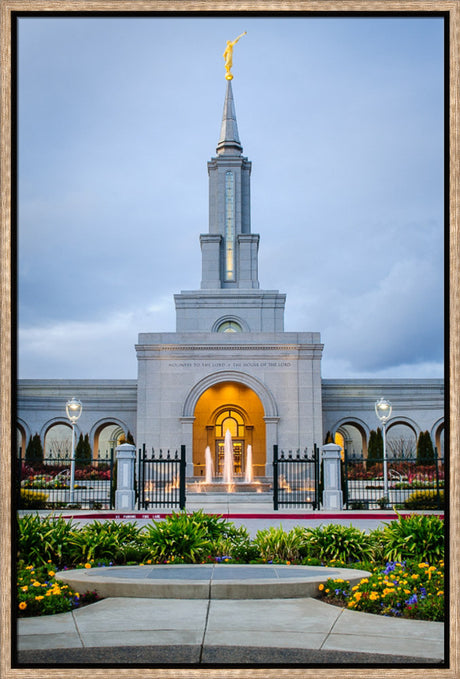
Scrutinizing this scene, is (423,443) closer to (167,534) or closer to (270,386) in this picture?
(270,386)

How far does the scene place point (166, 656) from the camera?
4738 millimetres

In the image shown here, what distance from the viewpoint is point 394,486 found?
26469mm

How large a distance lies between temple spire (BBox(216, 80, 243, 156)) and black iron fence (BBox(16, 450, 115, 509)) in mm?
21636

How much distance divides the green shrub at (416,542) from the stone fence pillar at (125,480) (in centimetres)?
1173

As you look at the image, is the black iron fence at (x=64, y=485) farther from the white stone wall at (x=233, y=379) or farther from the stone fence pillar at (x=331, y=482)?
the stone fence pillar at (x=331, y=482)

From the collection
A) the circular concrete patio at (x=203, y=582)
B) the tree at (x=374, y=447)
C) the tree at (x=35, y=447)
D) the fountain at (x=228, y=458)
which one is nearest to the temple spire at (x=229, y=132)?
the fountain at (x=228, y=458)

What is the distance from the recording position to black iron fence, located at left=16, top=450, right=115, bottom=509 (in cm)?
2017

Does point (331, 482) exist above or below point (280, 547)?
below

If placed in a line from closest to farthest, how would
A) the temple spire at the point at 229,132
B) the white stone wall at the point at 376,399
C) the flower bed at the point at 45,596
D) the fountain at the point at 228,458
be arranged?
the flower bed at the point at 45,596 < the fountain at the point at 228,458 < the white stone wall at the point at 376,399 < the temple spire at the point at 229,132

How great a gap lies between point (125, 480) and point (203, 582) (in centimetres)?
1341

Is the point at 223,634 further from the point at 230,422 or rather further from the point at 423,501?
the point at 230,422

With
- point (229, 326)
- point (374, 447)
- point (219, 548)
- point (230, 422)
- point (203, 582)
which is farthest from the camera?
point (229, 326)

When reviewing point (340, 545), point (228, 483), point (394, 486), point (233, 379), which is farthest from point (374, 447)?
point (340, 545)

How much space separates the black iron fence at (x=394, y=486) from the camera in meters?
18.8
